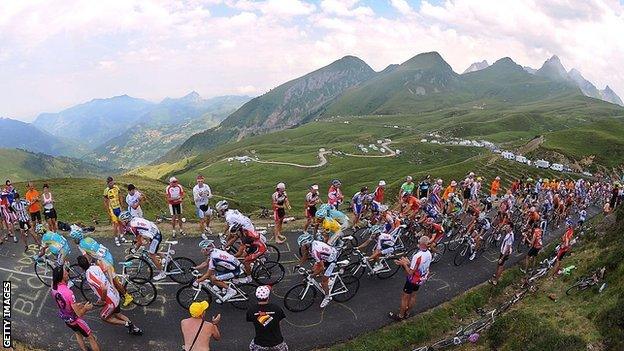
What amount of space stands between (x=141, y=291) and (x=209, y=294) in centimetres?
282

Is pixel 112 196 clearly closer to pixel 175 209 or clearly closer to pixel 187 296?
pixel 175 209

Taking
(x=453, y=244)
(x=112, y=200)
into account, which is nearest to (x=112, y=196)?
(x=112, y=200)

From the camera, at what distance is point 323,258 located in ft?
50.8

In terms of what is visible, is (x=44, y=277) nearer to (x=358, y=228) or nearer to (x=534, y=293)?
(x=358, y=228)

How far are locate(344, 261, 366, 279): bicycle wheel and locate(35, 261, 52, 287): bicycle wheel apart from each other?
13158 mm

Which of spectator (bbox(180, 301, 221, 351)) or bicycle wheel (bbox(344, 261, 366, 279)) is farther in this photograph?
bicycle wheel (bbox(344, 261, 366, 279))

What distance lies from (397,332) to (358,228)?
9894 mm

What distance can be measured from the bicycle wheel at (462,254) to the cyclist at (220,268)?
40.4 feet

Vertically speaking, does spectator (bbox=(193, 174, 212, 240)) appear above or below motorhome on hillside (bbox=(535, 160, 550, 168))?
above

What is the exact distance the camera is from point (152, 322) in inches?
594

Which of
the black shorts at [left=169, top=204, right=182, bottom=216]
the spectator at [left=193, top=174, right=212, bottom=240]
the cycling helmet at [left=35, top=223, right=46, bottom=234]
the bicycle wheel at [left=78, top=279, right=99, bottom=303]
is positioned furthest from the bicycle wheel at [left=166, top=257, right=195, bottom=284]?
the cycling helmet at [left=35, top=223, right=46, bottom=234]

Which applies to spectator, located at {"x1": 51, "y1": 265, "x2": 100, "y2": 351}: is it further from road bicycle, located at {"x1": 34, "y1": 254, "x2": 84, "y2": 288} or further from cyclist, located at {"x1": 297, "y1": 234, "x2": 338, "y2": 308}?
cyclist, located at {"x1": 297, "y1": 234, "x2": 338, "y2": 308}

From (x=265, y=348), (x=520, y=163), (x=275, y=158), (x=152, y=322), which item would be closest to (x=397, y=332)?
(x=265, y=348)

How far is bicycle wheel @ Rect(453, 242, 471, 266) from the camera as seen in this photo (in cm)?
2184
